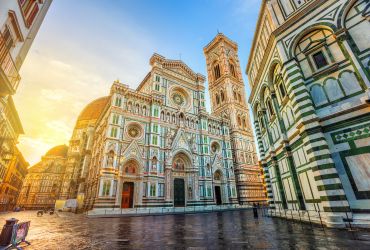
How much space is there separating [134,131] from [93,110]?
32.7 m

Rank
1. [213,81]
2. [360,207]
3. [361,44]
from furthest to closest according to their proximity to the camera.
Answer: [213,81] < [361,44] < [360,207]

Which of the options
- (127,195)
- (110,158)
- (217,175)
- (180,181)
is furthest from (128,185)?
(217,175)

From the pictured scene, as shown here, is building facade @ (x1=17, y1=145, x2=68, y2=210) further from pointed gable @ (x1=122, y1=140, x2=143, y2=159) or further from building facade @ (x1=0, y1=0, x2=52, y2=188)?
building facade @ (x1=0, y1=0, x2=52, y2=188)

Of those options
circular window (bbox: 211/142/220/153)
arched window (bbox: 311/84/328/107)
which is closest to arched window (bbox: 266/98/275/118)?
arched window (bbox: 311/84/328/107)

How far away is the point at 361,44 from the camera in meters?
7.66

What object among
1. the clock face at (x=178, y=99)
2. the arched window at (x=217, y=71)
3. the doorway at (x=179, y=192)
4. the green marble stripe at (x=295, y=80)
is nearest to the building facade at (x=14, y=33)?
the green marble stripe at (x=295, y=80)

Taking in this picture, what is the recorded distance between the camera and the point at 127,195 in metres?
23.1

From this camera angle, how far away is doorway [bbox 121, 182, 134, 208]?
22703mm

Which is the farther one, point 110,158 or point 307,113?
point 110,158

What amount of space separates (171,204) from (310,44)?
75.7 ft

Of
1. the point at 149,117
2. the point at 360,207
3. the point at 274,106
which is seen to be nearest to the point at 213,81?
the point at 149,117

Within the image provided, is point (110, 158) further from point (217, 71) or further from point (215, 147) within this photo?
point (217, 71)

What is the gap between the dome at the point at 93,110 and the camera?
5018cm

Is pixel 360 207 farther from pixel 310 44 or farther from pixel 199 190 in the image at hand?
pixel 199 190
